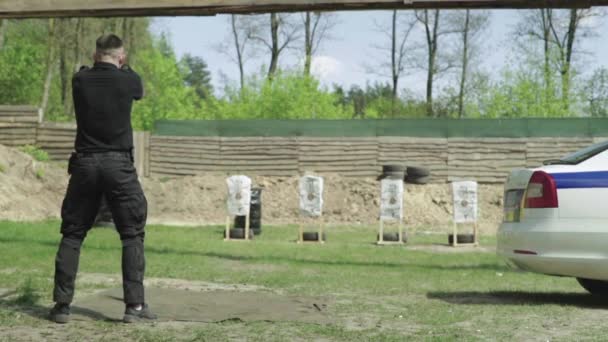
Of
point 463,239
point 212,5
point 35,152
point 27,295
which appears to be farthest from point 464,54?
point 27,295

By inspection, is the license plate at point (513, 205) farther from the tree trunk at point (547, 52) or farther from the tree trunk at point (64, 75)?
the tree trunk at point (64, 75)

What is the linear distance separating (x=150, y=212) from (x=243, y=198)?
8948mm

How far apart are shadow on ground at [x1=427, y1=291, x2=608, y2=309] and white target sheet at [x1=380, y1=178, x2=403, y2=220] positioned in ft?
33.9

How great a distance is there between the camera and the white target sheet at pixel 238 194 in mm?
19266

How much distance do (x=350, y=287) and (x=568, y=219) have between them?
2528mm

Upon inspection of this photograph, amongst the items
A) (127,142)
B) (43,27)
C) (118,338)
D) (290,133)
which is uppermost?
(43,27)

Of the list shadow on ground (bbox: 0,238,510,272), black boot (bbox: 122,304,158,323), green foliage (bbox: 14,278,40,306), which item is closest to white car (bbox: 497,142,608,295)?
black boot (bbox: 122,304,158,323)

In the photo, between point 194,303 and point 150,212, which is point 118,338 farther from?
point 150,212

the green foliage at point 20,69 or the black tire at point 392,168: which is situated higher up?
the green foliage at point 20,69

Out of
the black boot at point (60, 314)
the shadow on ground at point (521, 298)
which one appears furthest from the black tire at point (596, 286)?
the black boot at point (60, 314)

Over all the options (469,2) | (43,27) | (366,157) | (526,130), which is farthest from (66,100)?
(469,2)

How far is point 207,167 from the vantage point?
1200 inches

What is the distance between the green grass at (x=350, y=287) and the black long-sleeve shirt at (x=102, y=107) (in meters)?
1.27

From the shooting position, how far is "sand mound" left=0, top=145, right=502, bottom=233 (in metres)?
26.2
